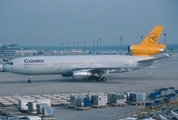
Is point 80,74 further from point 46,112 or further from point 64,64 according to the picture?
point 46,112

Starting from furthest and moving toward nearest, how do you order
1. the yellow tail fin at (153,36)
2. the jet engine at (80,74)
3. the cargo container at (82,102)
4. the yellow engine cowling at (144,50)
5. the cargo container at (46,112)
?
the yellow tail fin at (153,36)
the yellow engine cowling at (144,50)
the jet engine at (80,74)
the cargo container at (82,102)
the cargo container at (46,112)

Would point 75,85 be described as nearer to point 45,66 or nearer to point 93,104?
point 45,66

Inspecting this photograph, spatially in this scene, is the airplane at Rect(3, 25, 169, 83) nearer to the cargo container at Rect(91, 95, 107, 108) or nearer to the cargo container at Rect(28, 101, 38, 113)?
the cargo container at Rect(91, 95, 107, 108)

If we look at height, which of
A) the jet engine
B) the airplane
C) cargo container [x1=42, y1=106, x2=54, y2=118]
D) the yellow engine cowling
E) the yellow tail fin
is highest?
the yellow tail fin

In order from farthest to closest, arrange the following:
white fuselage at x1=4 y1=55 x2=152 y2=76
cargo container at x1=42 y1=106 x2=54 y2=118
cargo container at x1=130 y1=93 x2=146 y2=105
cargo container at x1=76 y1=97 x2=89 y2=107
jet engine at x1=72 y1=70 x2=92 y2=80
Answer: white fuselage at x1=4 y1=55 x2=152 y2=76 → jet engine at x1=72 y1=70 x2=92 y2=80 → cargo container at x1=130 y1=93 x2=146 y2=105 → cargo container at x1=76 y1=97 x2=89 y2=107 → cargo container at x1=42 y1=106 x2=54 y2=118

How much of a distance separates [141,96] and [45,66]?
2075 cm

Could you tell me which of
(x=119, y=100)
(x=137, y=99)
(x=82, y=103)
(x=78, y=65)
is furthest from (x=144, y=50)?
(x=82, y=103)

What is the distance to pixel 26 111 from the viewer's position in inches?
1158

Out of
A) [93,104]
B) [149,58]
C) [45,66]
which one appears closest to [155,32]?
[149,58]

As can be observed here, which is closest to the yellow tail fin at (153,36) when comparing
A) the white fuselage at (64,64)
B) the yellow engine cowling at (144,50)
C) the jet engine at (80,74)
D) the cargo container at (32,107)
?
the yellow engine cowling at (144,50)

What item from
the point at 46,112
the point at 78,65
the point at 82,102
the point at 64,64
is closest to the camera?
the point at 46,112

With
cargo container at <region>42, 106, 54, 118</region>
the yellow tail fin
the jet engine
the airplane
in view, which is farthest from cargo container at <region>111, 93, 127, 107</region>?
the yellow tail fin

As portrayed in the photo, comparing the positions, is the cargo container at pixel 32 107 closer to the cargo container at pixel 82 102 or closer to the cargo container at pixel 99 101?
the cargo container at pixel 82 102

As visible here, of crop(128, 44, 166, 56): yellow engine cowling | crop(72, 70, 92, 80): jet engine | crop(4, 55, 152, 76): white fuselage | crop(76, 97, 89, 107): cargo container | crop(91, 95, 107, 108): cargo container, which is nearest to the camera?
crop(76, 97, 89, 107): cargo container
